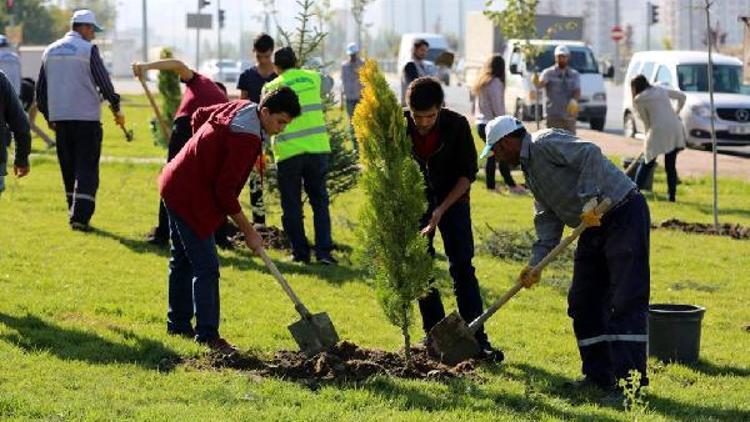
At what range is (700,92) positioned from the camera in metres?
27.4

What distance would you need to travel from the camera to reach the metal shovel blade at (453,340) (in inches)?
326

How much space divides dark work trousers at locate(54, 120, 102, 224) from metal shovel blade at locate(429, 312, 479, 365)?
247 inches

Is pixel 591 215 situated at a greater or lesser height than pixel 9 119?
lesser

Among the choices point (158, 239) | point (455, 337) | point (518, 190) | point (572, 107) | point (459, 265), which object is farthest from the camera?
point (572, 107)

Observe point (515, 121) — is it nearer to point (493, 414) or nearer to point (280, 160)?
point (493, 414)

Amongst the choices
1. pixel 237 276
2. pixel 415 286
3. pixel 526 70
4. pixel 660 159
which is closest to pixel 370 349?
pixel 415 286

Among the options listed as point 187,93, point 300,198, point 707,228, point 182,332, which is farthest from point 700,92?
point 182,332

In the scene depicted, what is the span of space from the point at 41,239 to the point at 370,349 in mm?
5865

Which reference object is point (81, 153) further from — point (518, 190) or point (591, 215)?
point (591, 215)

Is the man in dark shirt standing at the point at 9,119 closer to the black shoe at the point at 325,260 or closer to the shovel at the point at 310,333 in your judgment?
the shovel at the point at 310,333

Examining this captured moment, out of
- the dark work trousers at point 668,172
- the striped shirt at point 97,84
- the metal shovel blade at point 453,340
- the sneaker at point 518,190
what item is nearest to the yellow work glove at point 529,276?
the metal shovel blade at point 453,340

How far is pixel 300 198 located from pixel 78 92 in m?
2.69

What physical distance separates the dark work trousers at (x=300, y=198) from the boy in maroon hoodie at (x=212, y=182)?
10.5 feet

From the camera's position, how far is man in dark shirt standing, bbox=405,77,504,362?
8461 mm
